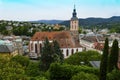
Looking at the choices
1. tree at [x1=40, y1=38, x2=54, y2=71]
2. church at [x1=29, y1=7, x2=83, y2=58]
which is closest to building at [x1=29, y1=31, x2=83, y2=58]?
church at [x1=29, y1=7, x2=83, y2=58]

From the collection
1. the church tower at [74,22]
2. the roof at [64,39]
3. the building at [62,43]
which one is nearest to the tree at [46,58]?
the building at [62,43]

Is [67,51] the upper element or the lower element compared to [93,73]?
lower

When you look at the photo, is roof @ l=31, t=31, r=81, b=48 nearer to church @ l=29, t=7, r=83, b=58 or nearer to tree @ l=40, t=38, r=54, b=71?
church @ l=29, t=7, r=83, b=58

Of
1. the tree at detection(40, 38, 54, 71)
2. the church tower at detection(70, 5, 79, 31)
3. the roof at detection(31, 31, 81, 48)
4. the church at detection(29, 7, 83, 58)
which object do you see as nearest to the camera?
the tree at detection(40, 38, 54, 71)

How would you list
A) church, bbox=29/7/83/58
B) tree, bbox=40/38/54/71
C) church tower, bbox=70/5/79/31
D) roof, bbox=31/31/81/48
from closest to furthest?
tree, bbox=40/38/54/71, church, bbox=29/7/83/58, roof, bbox=31/31/81/48, church tower, bbox=70/5/79/31

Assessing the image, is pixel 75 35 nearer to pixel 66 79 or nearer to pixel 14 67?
pixel 66 79

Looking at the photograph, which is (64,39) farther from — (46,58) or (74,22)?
(46,58)

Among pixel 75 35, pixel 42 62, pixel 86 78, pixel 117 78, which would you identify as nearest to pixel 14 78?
pixel 86 78

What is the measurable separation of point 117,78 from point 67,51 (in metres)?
62.4

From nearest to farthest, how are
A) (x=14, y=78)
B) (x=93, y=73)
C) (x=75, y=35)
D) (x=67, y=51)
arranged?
(x=14, y=78) < (x=93, y=73) < (x=67, y=51) < (x=75, y=35)

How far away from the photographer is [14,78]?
36781 millimetres

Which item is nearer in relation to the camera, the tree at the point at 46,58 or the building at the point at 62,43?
the tree at the point at 46,58

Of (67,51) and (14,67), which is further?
(67,51)

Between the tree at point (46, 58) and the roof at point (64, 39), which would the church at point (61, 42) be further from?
the tree at point (46, 58)
